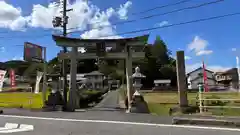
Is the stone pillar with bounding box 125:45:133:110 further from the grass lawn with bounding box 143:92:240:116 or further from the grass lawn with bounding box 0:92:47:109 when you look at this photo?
the grass lawn with bounding box 0:92:47:109

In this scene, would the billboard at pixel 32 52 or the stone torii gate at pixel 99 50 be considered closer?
the stone torii gate at pixel 99 50

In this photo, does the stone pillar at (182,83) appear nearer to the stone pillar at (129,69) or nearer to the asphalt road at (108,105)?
the stone pillar at (129,69)

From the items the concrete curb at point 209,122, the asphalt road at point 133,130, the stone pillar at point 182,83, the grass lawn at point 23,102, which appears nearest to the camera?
the asphalt road at point 133,130

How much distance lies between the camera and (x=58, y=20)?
24.5 meters

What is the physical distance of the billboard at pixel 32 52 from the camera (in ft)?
64.2

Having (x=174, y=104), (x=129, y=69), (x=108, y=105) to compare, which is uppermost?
(x=129, y=69)

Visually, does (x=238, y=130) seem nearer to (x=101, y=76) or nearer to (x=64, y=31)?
(x=64, y=31)

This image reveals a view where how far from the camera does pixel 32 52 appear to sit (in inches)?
786

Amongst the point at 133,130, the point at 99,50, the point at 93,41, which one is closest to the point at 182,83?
the point at 99,50

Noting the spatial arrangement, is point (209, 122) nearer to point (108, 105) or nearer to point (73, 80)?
point (73, 80)

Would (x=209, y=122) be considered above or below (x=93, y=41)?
below

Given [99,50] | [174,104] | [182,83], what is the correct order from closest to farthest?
[182,83] → [99,50] → [174,104]

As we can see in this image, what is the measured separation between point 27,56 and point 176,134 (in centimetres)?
1451

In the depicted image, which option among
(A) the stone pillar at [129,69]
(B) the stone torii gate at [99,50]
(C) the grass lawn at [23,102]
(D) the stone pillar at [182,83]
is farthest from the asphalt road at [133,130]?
(C) the grass lawn at [23,102]
